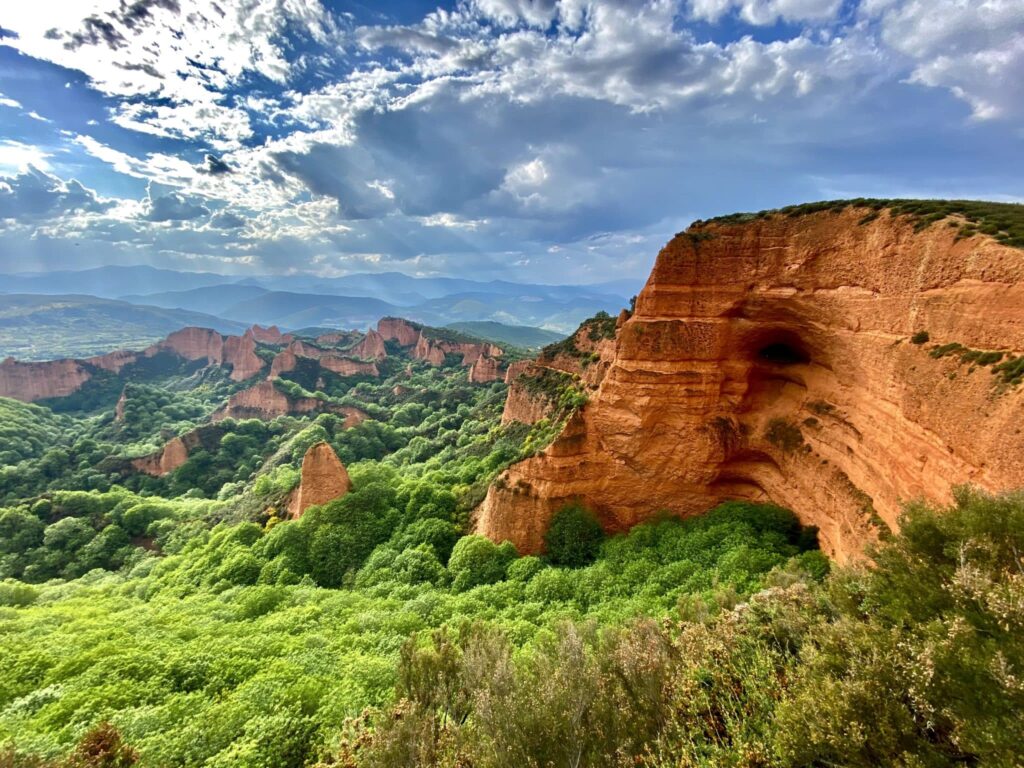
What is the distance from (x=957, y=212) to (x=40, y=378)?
168204mm

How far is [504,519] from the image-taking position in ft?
80.5

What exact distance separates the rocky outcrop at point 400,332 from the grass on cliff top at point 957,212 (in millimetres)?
150273

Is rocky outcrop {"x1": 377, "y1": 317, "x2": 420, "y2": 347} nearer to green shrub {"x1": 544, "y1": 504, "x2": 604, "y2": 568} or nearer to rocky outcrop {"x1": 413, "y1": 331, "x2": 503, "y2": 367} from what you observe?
rocky outcrop {"x1": 413, "y1": 331, "x2": 503, "y2": 367}

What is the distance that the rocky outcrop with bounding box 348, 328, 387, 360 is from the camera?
486ft

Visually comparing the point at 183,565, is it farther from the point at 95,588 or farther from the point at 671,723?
the point at 671,723

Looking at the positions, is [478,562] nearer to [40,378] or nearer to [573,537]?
[573,537]

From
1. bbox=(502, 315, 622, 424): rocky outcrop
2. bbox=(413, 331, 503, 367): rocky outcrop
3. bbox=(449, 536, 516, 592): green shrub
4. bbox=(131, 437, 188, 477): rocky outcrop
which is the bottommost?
bbox=(131, 437, 188, 477): rocky outcrop

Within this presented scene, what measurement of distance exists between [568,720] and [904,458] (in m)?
13.0

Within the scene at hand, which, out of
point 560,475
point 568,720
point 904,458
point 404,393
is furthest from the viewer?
point 404,393

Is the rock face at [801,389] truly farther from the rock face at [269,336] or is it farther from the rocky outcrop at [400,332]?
the rock face at [269,336]

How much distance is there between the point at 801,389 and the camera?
20.7m

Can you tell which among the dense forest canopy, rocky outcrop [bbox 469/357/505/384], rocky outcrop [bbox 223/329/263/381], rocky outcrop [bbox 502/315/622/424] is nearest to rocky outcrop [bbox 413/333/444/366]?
→ rocky outcrop [bbox 469/357/505/384]

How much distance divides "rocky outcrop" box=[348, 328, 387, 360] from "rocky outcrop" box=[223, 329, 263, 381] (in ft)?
98.6

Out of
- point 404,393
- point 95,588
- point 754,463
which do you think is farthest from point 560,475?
point 404,393
